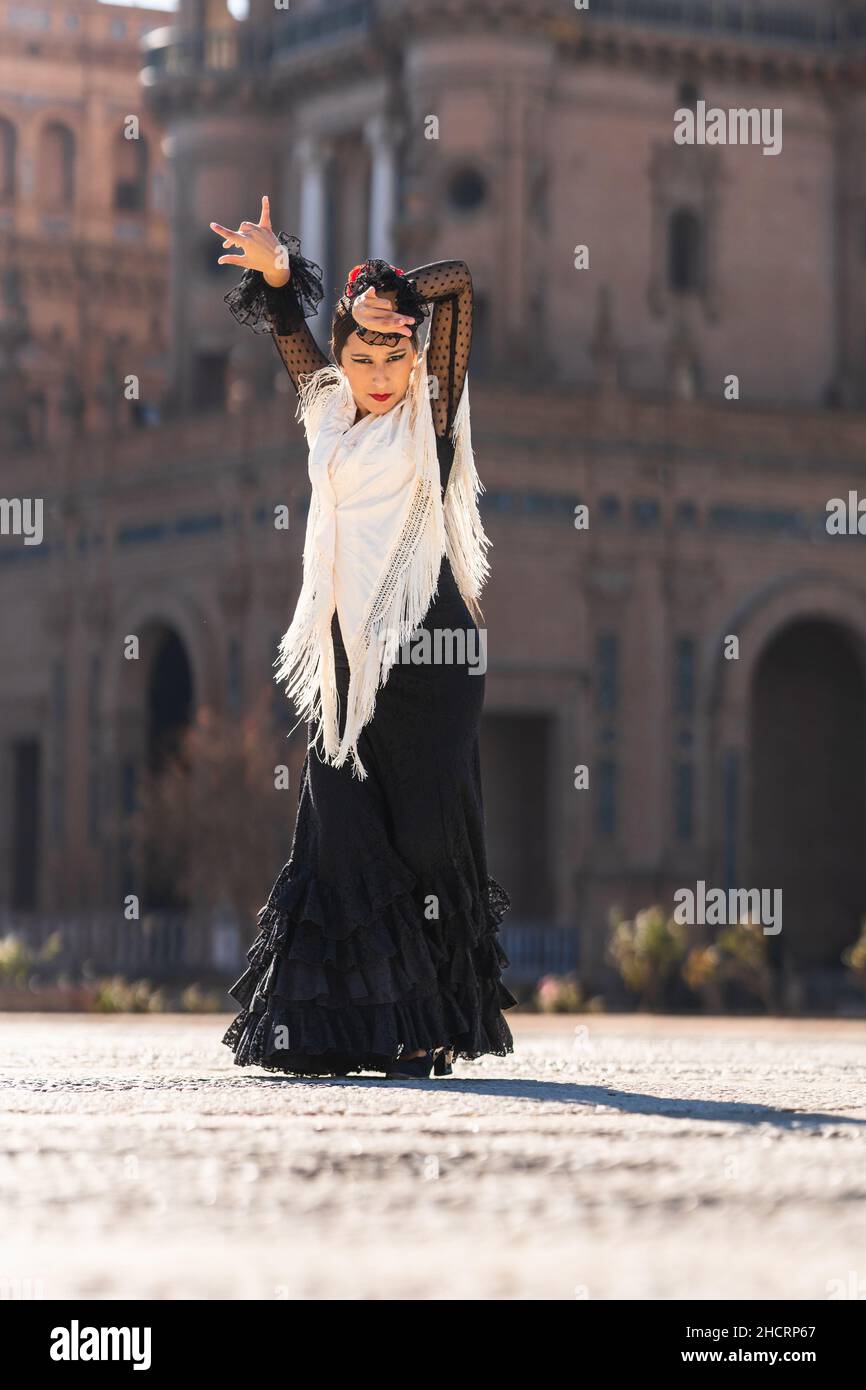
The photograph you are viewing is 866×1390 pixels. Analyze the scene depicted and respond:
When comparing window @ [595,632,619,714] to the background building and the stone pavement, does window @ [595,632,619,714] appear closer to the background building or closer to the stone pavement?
the background building

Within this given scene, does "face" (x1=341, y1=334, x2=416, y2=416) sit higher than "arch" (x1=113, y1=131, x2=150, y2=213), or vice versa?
"arch" (x1=113, y1=131, x2=150, y2=213)

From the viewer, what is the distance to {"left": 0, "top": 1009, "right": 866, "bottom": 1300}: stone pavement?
154 inches

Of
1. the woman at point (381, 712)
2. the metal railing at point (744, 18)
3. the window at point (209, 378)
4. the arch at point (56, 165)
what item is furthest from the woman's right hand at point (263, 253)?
the arch at point (56, 165)

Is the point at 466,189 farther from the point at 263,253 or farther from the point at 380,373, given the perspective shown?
the point at 380,373

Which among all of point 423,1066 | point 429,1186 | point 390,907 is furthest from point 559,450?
point 429,1186

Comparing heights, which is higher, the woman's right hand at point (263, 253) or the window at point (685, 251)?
the window at point (685, 251)

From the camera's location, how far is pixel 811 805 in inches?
1326

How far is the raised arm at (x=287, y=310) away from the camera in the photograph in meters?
8.20

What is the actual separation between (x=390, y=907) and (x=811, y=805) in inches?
1050

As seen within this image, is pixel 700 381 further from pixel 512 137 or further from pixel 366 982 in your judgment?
pixel 366 982

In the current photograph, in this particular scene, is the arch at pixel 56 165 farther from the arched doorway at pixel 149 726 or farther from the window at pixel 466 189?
the window at pixel 466 189

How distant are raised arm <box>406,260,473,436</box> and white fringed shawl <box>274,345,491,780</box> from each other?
2.1 inches

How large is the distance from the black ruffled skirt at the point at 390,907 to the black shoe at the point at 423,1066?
0.12ft

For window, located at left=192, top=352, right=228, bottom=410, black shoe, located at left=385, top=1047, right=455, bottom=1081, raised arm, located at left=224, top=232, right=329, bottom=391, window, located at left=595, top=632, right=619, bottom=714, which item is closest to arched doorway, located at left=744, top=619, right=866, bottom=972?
window, located at left=595, top=632, right=619, bottom=714
